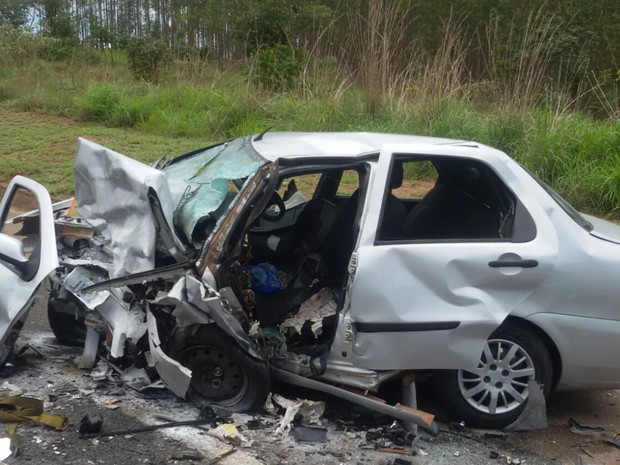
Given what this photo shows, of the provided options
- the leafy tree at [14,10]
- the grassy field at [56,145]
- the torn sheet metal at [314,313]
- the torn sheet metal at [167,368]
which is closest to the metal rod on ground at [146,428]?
the torn sheet metal at [167,368]

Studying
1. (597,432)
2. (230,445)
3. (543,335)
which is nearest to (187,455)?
(230,445)

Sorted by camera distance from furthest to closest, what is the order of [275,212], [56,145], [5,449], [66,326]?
[56,145] → [275,212] → [66,326] → [5,449]

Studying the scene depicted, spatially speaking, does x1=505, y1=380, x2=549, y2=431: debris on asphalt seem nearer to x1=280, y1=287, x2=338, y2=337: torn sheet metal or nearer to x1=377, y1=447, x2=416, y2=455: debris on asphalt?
x1=377, y1=447, x2=416, y2=455: debris on asphalt

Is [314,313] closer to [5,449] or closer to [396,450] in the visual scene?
[396,450]

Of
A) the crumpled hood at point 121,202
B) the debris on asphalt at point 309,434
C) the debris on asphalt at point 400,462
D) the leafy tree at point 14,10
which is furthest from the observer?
the leafy tree at point 14,10

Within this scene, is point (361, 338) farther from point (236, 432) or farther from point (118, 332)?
point (118, 332)

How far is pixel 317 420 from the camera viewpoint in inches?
171

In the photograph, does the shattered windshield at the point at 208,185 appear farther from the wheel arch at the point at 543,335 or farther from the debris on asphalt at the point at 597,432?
the debris on asphalt at the point at 597,432

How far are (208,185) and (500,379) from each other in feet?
6.65

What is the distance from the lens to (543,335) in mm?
4355

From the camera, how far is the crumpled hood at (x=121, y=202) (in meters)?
4.26

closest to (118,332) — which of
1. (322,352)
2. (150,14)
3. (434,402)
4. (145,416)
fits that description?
(145,416)

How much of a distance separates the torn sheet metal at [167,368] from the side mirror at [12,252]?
0.87 meters

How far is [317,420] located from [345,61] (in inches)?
366
